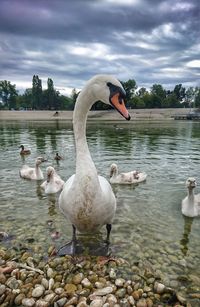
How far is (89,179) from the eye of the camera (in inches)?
203

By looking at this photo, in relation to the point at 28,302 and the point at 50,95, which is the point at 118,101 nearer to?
the point at 28,302

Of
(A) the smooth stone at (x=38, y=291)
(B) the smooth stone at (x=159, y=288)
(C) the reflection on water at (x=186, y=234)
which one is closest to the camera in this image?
(A) the smooth stone at (x=38, y=291)

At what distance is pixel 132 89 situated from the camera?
455 ft

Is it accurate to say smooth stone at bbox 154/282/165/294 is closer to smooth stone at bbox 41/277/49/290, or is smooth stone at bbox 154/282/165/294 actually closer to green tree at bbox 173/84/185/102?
smooth stone at bbox 41/277/49/290

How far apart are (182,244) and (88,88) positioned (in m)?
4.14

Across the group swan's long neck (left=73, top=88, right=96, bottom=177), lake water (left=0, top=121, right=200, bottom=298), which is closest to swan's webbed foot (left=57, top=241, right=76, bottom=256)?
lake water (left=0, top=121, right=200, bottom=298)

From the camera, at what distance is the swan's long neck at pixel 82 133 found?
5.33m

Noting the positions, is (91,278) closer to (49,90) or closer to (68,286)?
(68,286)

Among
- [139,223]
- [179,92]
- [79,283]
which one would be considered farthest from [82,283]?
[179,92]

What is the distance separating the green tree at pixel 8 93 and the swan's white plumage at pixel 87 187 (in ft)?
515

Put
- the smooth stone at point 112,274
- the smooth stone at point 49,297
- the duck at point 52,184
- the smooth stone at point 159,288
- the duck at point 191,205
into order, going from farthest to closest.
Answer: the duck at point 52,184 → the duck at point 191,205 → the smooth stone at point 112,274 → the smooth stone at point 159,288 → the smooth stone at point 49,297

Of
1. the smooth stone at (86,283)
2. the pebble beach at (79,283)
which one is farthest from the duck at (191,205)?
the smooth stone at (86,283)

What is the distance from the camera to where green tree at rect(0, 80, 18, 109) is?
15100 cm

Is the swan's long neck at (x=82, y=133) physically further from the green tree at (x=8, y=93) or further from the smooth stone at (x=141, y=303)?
the green tree at (x=8, y=93)
